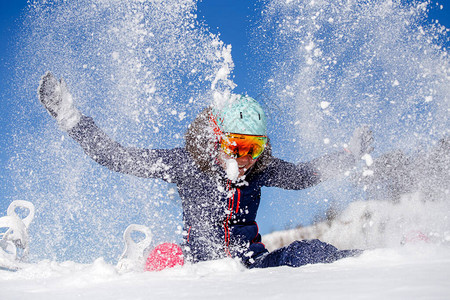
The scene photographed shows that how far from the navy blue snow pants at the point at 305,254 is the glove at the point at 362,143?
1472mm

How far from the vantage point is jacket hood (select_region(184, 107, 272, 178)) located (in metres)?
3.53

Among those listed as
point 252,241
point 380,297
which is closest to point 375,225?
point 252,241

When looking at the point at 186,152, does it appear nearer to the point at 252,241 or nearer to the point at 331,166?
the point at 252,241

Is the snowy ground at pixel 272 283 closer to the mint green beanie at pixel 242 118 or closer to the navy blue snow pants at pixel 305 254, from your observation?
the navy blue snow pants at pixel 305 254

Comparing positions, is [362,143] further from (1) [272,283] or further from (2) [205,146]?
(1) [272,283]

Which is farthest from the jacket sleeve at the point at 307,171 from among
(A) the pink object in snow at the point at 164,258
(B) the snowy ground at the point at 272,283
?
(B) the snowy ground at the point at 272,283

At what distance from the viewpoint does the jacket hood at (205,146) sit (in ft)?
11.6

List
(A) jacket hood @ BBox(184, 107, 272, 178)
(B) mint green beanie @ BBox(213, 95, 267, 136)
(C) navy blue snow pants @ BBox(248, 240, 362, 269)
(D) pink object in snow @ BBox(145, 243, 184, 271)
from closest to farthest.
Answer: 1. (C) navy blue snow pants @ BBox(248, 240, 362, 269)
2. (D) pink object in snow @ BBox(145, 243, 184, 271)
3. (B) mint green beanie @ BBox(213, 95, 267, 136)
4. (A) jacket hood @ BBox(184, 107, 272, 178)

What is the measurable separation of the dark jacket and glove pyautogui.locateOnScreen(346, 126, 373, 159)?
1037 millimetres

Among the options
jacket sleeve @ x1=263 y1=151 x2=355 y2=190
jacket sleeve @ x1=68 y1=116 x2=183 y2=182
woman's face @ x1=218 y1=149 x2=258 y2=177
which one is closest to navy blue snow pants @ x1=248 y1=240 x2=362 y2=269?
woman's face @ x1=218 y1=149 x2=258 y2=177

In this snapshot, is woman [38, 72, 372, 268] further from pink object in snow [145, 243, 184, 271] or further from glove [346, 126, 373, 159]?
pink object in snow [145, 243, 184, 271]

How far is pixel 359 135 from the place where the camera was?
4.02 meters

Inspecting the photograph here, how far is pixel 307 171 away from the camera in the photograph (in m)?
3.93

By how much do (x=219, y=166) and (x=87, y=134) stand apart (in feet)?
4.22
